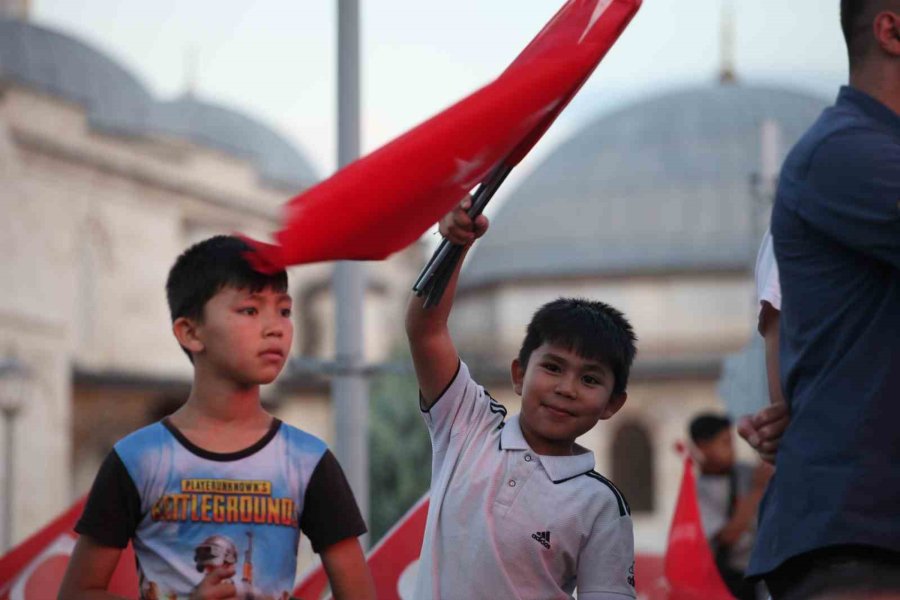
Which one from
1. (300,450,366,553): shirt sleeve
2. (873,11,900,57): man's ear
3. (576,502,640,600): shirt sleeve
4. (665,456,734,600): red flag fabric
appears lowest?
(665,456,734,600): red flag fabric

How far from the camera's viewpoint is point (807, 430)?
2674 millimetres

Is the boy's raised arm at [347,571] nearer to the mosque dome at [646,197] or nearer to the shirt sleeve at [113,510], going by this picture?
the shirt sleeve at [113,510]

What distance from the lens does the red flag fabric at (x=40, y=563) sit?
5695mm

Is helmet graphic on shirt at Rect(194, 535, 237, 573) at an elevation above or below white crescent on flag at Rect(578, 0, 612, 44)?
below

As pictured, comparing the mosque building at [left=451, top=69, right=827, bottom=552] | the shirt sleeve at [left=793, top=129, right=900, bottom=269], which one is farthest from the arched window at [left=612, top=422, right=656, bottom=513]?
the shirt sleeve at [left=793, top=129, right=900, bottom=269]

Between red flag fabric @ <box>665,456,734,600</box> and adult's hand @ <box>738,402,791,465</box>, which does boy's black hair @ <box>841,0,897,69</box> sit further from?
red flag fabric @ <box>665,456,734,600</box>

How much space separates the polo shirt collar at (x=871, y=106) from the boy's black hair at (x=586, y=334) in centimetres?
95

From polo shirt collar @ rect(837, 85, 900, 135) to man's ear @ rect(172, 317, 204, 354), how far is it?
55.8 inches

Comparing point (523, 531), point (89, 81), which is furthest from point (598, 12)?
point (89, 81)

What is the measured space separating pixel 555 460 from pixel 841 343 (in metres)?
1.02

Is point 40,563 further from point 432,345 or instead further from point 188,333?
point 432,345

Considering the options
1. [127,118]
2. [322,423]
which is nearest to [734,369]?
[322,423]

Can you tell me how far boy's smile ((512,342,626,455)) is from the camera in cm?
354

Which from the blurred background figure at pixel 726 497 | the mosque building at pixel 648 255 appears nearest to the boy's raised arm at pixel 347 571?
the blurred background figure at pixel 726 497
